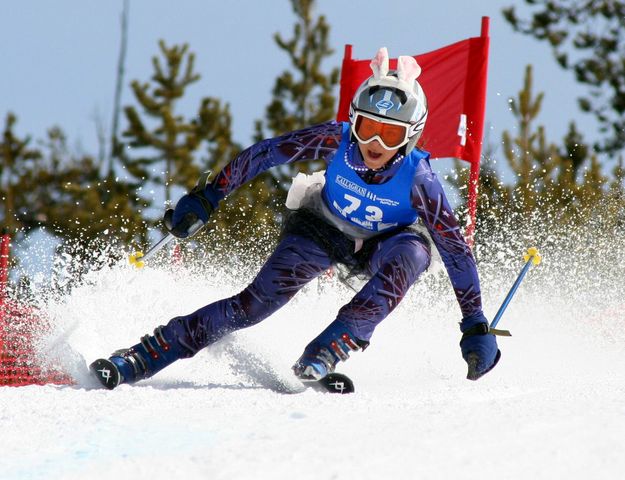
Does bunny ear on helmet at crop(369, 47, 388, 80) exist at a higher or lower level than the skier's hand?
higher

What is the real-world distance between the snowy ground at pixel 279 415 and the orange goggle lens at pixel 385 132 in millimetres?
1038

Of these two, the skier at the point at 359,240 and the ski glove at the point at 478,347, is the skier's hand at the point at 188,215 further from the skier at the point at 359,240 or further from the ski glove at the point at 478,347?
the ski glove at the point at 478,347

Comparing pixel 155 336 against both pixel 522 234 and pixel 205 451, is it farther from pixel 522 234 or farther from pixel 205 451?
pixel 522 234

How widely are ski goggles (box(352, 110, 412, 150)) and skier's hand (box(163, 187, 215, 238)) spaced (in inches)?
31.8

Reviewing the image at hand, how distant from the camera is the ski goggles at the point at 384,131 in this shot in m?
3.86

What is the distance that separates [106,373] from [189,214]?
83 cm

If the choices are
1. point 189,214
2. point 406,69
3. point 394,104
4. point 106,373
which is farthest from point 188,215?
point 406,69

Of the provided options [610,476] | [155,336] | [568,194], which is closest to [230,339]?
[155,336]

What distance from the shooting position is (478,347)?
12.6ft

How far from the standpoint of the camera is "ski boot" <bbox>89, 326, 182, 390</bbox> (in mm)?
3746

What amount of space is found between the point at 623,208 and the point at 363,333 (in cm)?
891

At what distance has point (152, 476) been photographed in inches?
84.0

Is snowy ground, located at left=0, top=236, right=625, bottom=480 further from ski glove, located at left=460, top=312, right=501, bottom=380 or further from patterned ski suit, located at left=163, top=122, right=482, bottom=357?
patterned ski suit, located at left=163, top=122, right=482, bottom=357

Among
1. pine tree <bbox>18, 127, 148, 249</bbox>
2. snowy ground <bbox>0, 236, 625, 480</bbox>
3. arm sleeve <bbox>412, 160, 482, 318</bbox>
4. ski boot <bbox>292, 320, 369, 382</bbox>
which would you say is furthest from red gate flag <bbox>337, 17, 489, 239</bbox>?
pine tree <bbox>18, 127, 148, 249</bbox>
